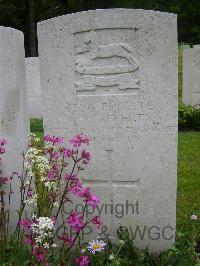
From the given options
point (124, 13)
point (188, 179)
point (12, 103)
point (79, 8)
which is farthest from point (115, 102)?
point (79, 8)

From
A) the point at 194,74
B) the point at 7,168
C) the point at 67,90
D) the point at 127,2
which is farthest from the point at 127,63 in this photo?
the point at 127,2

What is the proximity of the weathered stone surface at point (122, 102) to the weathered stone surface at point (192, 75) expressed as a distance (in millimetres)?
9459

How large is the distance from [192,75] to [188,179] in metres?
7.03

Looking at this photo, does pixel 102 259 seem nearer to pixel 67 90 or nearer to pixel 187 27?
pixel 67 90

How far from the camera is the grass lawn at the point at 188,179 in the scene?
521 cm

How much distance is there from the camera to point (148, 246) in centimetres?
405

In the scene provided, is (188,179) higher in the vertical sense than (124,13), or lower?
lower

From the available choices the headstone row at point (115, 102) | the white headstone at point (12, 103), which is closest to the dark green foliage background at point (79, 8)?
the white headstone at point (12, 103)

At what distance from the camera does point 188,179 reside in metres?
6.50

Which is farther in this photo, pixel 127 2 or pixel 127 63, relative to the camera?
pixel 127 2

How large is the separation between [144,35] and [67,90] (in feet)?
2.50

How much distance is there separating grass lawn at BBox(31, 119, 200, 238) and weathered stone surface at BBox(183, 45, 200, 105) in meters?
3.17

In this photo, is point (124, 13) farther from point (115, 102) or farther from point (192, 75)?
point (192, 75)

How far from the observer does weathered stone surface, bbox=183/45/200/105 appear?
12.9 m
